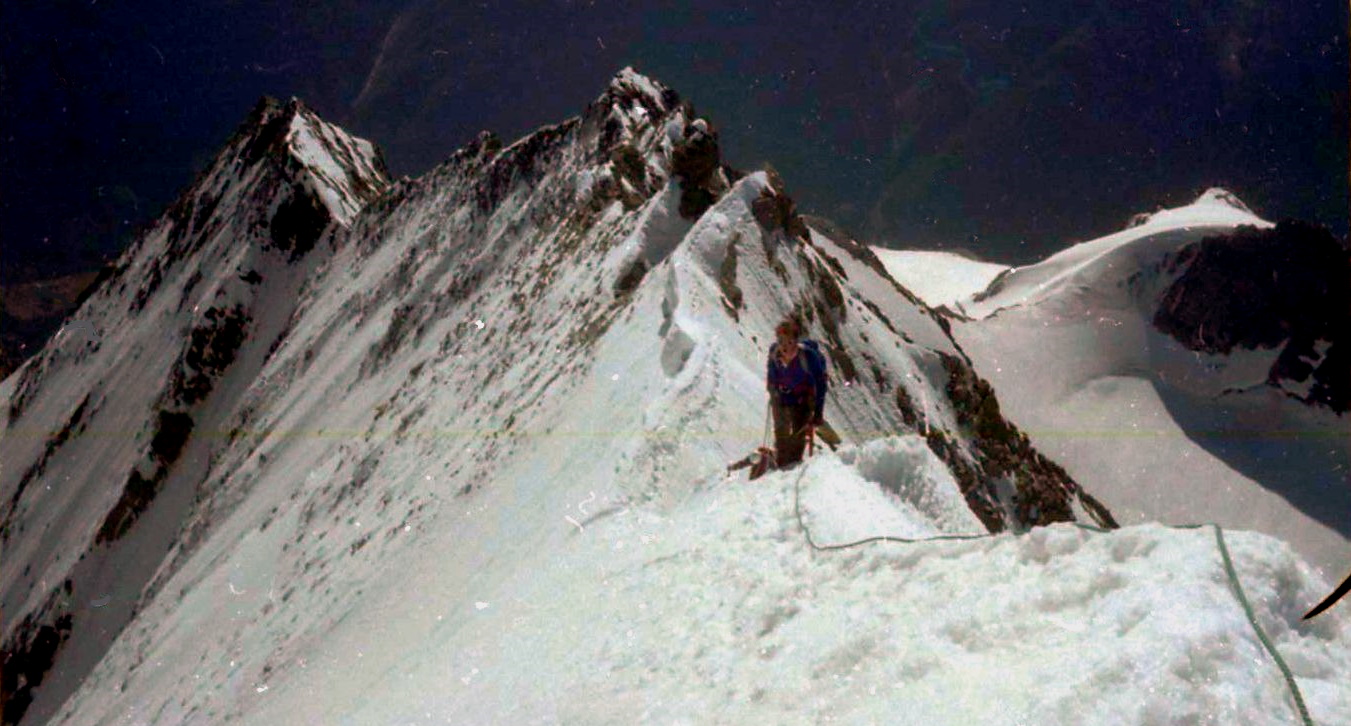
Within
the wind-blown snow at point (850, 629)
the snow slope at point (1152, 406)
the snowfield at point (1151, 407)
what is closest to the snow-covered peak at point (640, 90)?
the wind-blown snow at point (850, 629)

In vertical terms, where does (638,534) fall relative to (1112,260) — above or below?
above

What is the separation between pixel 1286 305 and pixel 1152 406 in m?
9.48

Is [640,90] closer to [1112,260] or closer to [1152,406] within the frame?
[1152,406]

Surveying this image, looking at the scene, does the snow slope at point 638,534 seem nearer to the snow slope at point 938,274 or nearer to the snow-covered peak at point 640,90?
the snow-covered peak at point 640,90

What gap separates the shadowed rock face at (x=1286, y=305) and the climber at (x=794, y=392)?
56022 mm

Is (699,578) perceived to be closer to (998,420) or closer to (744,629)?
(744,629)

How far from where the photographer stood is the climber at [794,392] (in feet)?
26.3

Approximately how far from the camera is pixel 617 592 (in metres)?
6.78

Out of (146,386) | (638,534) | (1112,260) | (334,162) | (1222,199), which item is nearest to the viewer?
(638,534)

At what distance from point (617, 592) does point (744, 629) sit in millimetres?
1687

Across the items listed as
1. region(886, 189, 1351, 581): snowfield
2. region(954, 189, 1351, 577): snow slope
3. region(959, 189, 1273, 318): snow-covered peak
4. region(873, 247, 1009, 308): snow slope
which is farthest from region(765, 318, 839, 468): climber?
region(873, 247, 1009, 308): snow slope

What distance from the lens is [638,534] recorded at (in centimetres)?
786

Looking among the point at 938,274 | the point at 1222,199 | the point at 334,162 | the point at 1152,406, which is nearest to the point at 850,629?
the point at 334,162

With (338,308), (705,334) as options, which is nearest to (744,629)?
(705,334)
